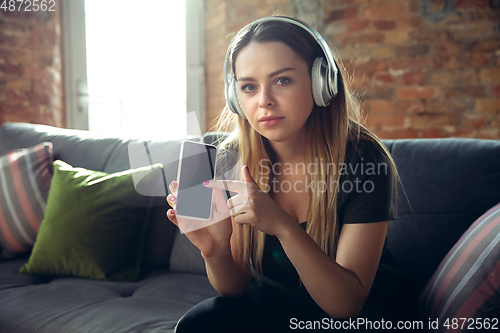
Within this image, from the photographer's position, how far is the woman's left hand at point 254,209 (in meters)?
0.66

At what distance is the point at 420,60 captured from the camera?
1.84 metres

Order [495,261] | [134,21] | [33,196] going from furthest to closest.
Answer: [134,21] → [33,196] → [495,261]

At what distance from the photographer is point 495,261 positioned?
675 millimetres

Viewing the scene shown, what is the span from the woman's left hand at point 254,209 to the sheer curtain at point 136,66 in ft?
6.34

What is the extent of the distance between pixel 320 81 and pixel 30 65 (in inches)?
79.7

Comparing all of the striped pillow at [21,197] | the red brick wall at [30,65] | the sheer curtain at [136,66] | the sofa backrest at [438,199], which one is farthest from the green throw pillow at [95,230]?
the sheer curtain at [136,66]

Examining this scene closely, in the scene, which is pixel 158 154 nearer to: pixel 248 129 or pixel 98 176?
pixel 98 176

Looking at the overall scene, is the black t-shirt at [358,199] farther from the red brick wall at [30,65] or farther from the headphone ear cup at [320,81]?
the red brick wall at [30,65]

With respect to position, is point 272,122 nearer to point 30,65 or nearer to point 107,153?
point 107,153

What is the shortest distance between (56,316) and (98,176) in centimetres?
48

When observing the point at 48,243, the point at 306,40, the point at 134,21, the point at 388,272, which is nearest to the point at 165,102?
the point at 134,21

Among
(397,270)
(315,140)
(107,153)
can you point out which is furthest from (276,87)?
(107,153)

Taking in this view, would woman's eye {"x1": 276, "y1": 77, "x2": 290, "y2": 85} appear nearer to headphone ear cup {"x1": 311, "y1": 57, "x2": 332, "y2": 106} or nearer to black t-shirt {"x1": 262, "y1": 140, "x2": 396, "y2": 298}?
headphone ear cup {"x1": 311, "y1": 57, "x2": 332, "y2": 106}

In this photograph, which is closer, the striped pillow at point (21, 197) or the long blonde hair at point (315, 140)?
the long blonde hair at point (315, 140)
